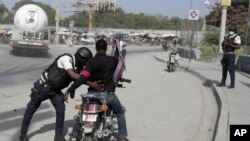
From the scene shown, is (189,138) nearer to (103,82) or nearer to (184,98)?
(103,82)

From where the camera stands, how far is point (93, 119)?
6.46m

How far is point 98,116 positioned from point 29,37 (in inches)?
967

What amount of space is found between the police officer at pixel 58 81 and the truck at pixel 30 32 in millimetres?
22981

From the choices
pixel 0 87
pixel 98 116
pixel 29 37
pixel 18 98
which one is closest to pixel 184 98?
pixel 18 98

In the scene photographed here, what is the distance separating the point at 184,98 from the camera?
1255cm

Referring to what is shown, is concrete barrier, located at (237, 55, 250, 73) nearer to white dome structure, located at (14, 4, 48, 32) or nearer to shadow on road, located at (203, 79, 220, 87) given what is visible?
shadow on road, located at (203, 79, 220, 87)

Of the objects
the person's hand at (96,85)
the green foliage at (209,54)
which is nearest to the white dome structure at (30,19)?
the green foliage at (209,54)

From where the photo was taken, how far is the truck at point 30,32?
2992cm

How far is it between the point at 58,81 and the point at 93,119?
0.87 metres

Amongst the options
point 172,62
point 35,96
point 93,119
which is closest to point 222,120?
point 93,119

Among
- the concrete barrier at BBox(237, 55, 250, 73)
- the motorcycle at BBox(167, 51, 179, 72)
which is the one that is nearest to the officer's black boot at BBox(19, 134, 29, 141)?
the motorcycle at BBox(167, 51, 179, 72)

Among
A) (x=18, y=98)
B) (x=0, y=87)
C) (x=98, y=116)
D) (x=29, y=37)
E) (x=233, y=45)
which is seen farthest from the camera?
(x=29, y=37)

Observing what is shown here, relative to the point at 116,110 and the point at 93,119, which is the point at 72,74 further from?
the point at 116,110

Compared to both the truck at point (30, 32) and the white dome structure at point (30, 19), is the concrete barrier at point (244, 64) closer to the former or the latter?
the truck at point (30, 32)
